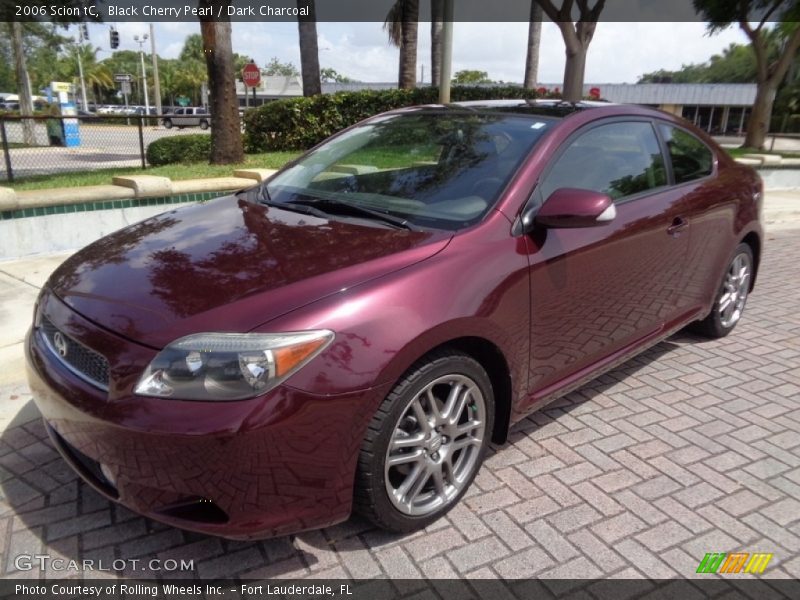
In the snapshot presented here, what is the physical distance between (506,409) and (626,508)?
663 mm

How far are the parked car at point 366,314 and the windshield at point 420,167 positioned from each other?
15 millimetres

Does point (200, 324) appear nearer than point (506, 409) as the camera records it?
Yes

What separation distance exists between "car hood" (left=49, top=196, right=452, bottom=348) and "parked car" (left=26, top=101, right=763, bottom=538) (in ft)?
0.04

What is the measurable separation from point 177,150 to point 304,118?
2.66 metres

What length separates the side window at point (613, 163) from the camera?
10.1 ft

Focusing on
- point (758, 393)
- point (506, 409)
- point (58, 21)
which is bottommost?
point (758, 393)

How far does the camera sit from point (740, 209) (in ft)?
14.3

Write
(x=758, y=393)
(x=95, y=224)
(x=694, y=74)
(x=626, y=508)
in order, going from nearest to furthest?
(x=626, y=508)
(x=758, y=393)
(x=95, y=224)
(x=694, y=74)

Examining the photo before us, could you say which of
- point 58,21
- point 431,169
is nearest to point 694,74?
point 58,21

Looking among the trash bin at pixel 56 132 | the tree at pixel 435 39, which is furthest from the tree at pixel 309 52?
the tree at pixel 435 39

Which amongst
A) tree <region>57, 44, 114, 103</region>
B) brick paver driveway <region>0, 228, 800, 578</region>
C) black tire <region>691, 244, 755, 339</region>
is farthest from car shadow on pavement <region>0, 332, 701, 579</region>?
tree <region>57, 44, 114, 103</region>

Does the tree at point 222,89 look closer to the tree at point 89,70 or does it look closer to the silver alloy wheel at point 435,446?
the silver alloy wheel at point 435,446

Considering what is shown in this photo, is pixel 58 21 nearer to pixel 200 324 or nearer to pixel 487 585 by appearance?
pixel 200 324

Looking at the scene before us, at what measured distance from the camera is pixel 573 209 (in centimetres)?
269
